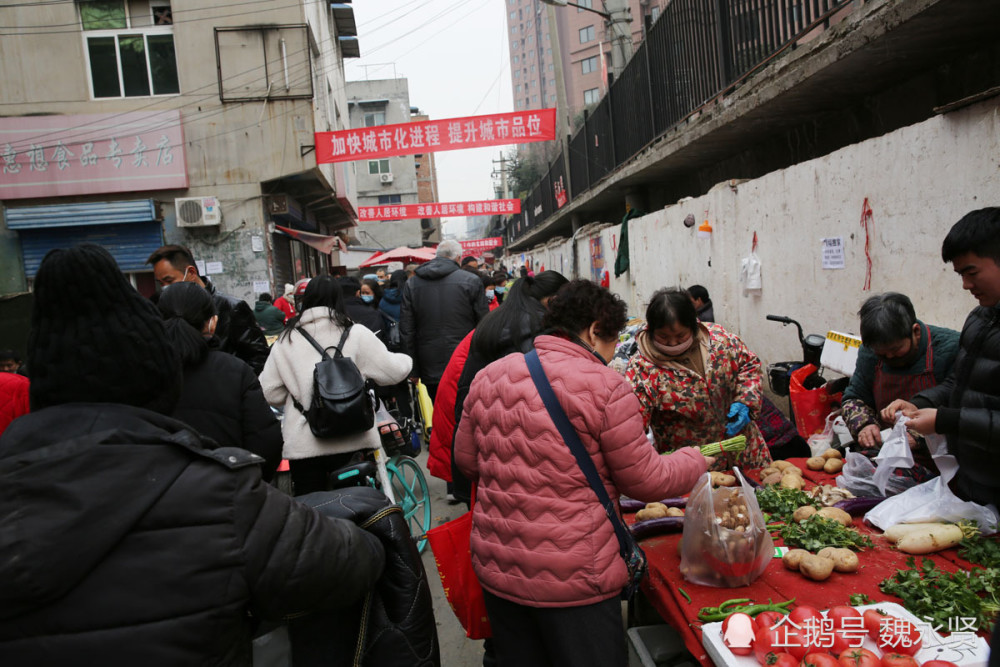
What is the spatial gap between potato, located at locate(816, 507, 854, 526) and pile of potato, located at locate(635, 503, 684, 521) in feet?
2.02

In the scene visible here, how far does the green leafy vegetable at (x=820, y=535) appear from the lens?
2.52 m

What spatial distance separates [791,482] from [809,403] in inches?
73.3

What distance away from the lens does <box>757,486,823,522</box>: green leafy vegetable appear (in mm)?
2908

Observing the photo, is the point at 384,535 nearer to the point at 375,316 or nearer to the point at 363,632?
the point at 363,632

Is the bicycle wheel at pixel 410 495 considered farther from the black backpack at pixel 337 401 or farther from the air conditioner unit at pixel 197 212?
the air conditioner unit at pixel 197 212

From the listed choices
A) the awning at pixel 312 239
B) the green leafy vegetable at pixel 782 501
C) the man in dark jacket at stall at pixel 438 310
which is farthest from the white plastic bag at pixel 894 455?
the awning at pixel 312 239

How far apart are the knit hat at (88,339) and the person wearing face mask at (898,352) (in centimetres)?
319

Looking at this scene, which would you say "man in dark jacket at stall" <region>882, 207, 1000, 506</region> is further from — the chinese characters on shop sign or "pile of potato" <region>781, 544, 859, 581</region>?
the chinese characters on shop sign

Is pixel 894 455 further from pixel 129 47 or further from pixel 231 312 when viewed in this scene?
pixel 129 47

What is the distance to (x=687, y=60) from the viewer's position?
8.38 metres

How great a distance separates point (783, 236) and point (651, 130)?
4.62 meters

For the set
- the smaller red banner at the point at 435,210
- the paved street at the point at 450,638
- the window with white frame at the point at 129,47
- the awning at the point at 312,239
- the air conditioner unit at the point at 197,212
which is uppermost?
the window with white frame at the point at 129,47

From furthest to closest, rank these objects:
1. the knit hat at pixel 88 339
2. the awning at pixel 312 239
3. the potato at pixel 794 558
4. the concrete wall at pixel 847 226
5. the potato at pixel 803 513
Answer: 1. the awning at pixel 312 239
2. the concrete wall at pixel 847 226
3. the potato at pixel 803 513
4. the potato at pixel 794 558
5. the knit hat at pixel 88 339

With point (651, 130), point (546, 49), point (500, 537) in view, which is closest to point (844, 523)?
point (500, 537)
